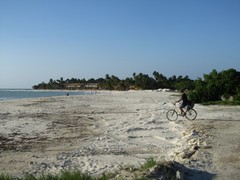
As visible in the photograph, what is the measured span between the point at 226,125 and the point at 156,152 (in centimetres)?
677

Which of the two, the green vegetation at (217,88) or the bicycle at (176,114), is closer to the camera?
the bicycle at (176,114)

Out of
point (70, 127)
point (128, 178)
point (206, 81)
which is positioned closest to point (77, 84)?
point (206, 81)

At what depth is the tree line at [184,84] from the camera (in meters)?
35.5

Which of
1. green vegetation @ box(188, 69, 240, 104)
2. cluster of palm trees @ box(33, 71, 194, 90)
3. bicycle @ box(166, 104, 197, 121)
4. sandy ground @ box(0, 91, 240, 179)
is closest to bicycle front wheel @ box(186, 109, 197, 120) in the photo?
bicycle @ box(166, 104, 197, 121)

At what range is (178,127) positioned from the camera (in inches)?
658

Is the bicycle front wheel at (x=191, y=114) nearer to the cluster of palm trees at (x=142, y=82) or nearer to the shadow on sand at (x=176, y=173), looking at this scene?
the shadow on sand at (x=176, y=173)

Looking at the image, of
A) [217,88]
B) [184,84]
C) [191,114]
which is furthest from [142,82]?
[191,114]

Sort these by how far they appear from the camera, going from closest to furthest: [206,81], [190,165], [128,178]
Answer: [128,178], [190,165], [206,81]

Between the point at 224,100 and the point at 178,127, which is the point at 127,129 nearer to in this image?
the point at 178,127

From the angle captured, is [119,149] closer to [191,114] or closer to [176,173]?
[176,173]

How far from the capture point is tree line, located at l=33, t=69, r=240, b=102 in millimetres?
35469

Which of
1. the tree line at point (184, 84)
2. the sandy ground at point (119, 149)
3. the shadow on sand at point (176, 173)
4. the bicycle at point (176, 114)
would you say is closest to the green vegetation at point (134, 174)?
the shadow on sand at point (176, 173)

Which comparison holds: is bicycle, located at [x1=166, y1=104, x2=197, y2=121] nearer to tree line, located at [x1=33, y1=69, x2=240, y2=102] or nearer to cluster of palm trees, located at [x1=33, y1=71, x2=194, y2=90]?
tree line, located at [x1=33, y1=69, x2=240, y2=102]

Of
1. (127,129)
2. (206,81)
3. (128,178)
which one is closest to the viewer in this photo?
(128,178)
